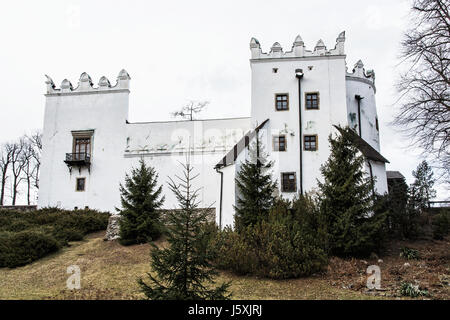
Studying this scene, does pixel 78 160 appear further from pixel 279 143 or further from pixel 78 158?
pixel 279 143

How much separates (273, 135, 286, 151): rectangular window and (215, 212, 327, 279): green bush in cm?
610

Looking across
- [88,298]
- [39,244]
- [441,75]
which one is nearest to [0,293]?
[88,298]

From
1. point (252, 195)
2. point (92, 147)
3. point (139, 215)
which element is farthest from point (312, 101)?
point (92, 147)

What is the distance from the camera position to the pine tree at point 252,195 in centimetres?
1677

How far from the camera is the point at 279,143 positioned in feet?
67.6

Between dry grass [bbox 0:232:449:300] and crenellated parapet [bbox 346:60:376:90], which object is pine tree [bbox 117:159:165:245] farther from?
crenellated parapet [bbox 346:60:376:90]

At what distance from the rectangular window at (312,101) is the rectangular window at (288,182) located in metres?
3.69

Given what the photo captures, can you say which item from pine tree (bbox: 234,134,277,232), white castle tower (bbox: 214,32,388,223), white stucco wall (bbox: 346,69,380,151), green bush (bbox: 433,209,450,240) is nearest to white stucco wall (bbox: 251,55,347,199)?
white castle tower (bbox: 214,32,388,223)

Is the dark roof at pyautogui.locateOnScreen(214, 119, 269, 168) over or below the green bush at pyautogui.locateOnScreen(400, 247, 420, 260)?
over

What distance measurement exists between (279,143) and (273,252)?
795cm

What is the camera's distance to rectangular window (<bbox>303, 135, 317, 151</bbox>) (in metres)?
20.4

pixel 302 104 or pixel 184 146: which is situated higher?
pixel 302 104
